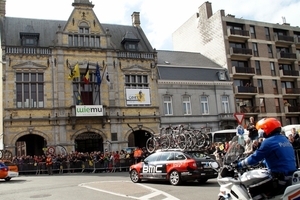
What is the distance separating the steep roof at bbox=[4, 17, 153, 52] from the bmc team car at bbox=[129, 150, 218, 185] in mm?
18624

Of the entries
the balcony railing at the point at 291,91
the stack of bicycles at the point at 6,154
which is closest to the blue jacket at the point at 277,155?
the stack of bicycles at the point at 6,154

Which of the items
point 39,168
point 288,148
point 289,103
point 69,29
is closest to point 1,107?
point 39,168

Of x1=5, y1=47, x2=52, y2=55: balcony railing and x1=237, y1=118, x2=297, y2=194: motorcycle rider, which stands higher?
x1=5, y1=47, x2=52, y2=55: balcony railing

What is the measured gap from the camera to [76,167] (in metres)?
24.1

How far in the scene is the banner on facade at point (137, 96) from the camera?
3027 centimetres

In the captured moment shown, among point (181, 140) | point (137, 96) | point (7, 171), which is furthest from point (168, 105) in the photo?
point (7, 171)

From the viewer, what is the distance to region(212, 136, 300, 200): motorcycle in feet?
17.6

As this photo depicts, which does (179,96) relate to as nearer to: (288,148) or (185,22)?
(185,22)

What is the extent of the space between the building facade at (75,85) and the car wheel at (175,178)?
15.1 m

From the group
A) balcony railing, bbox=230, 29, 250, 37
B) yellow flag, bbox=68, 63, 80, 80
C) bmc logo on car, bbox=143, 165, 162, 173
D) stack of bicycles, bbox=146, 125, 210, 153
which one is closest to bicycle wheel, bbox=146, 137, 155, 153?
stack of bicycles, bbox=146, 125, 210, 153

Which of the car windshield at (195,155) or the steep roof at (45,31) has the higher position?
the steep roof at (45,31)

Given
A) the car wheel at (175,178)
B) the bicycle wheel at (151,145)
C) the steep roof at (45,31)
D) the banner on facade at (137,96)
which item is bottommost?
the car wheel at (175,178)

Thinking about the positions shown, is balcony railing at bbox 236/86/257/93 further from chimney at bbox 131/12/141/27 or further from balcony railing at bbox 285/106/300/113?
chimney at bbox 131/12/141/27

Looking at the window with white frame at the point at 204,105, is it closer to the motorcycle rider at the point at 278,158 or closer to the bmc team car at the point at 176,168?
the bmc team car at the point at 176,168
